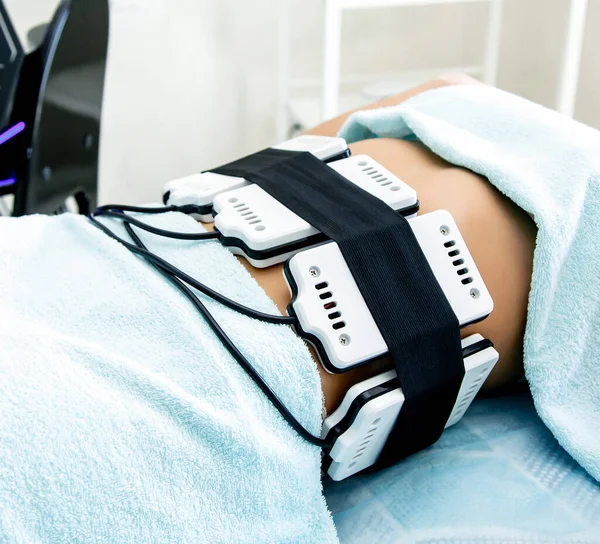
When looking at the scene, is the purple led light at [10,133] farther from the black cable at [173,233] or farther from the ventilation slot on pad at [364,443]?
the ventilation slot on pad at [364,443]

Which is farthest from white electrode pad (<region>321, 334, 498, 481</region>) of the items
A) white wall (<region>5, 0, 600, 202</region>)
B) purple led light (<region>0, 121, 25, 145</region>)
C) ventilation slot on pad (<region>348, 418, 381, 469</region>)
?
white wall (<region>5, 0, 600, 202</region>)

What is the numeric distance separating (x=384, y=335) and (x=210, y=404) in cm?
14

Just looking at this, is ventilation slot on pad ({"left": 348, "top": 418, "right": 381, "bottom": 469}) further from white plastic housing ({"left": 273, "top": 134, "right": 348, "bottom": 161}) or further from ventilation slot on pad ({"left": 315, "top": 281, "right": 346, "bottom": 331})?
white plastic housing ({"left": 273, "top": 134, "right": 348, "bottom": 161})

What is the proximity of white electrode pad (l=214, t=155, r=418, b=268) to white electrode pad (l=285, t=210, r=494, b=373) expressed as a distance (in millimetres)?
35

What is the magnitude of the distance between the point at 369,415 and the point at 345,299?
0.09 m

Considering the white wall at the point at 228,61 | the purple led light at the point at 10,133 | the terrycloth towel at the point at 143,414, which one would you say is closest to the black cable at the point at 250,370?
the terrycloth towel at the point at 143,414

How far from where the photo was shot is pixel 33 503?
0.39 meters

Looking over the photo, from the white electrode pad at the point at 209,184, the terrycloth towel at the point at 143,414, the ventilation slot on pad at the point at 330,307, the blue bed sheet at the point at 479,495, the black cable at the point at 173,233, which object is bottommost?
the blue bed sheet at the point at 479,495

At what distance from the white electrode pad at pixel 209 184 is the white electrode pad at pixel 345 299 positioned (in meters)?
0.16

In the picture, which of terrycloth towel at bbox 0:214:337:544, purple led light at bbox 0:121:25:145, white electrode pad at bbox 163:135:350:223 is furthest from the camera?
purple led light at bbox 0:121:25:145

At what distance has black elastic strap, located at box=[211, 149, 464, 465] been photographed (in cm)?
51

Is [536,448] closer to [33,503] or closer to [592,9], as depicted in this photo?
[33,503]

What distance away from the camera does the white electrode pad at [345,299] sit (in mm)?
492

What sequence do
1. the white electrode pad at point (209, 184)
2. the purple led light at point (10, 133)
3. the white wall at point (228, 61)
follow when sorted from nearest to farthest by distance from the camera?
1. the white electrode pad at point (209, 184)
2. the purple led light at point (10, 133)
3. the white wall at point (228, 61)
